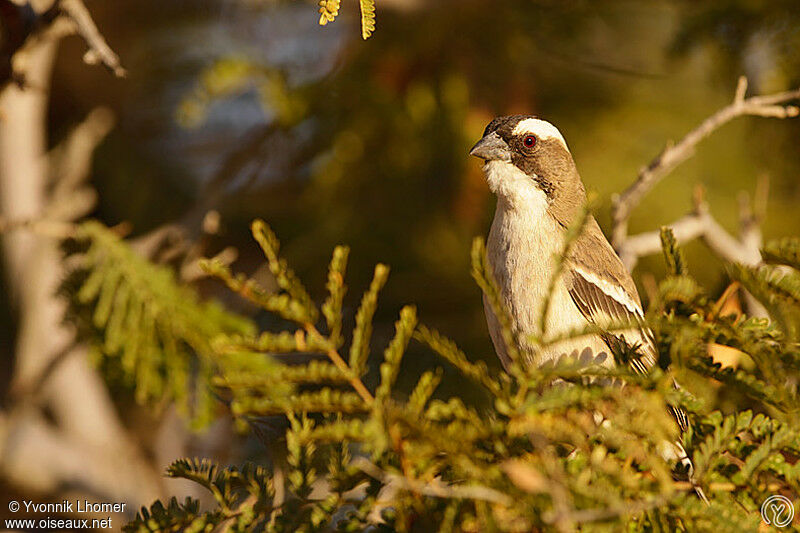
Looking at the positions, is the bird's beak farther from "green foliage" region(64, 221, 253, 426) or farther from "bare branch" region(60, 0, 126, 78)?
"bare branch" region(60, 0, 126, 78)

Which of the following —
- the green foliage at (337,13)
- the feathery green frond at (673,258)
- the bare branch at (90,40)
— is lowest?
the feathery green frond at (673,258)

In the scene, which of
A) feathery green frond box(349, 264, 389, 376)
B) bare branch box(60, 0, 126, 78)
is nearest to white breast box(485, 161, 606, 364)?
feathery green frond box(349, 264, 389, 376)

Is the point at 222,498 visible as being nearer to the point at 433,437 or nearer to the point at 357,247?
the point at 433,437

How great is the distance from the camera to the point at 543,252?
3311mm

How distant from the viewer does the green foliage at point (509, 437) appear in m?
1.70

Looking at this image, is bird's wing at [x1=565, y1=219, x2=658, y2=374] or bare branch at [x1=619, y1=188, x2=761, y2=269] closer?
bird's wing at [x1=565, y1=219, x2=658, y2=374]

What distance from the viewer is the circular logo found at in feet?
6.57

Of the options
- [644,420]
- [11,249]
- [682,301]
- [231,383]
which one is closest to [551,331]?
[682,301]

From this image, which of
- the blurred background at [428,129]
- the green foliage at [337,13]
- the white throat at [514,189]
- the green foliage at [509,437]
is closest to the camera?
the green foliage at [509,437]

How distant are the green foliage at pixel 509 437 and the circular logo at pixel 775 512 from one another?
46mm

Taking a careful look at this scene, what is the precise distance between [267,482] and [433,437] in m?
0.57

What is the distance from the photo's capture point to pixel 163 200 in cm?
635

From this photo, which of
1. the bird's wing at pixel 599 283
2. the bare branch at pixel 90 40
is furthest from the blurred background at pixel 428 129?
the bird's wing at pixel 599 283

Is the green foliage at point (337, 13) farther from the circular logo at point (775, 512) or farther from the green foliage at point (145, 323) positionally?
the green foliage at point (145, 323)
